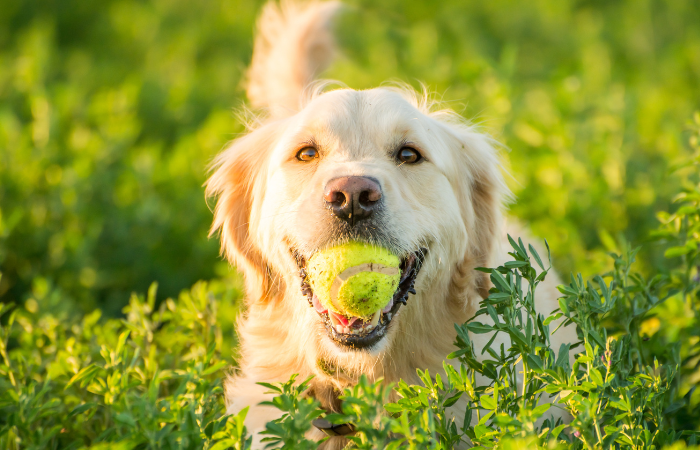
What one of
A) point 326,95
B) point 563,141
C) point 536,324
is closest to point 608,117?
point 563,141

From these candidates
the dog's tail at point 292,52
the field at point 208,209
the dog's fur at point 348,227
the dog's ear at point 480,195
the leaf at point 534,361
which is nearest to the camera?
the leaf at point 534,361

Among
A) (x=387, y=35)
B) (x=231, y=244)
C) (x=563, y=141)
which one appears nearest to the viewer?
(x=231, y=244)

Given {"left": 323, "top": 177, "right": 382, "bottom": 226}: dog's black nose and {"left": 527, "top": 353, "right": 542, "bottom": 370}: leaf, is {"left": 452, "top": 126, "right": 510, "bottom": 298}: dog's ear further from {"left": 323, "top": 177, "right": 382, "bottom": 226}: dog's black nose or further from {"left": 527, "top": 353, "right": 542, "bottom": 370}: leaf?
{"left": 527, "top": 353, "right": 542, "bottom": 370}: leaf

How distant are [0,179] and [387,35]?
6508 mm

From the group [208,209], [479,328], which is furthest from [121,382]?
[208,209]

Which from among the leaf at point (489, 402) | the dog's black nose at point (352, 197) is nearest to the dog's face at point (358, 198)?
the dog's black nose at point (352, 197)

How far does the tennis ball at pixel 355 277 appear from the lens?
8.32 feet

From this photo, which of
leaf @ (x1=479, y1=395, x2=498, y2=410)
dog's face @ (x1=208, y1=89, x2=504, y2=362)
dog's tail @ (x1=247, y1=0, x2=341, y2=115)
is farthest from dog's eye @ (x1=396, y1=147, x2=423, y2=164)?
dog's tail @ (x1=247, y1=0, x2=341, y2=115)

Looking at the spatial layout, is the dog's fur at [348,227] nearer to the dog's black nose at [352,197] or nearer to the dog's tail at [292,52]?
the dog's black nose at [352,197]

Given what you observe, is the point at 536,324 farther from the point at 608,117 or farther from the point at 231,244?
the point at 608,117

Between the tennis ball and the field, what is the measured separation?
405 millimetres

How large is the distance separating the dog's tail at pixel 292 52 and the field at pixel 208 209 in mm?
452

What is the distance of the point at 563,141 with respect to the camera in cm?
575

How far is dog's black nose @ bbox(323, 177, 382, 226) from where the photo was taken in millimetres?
2561
